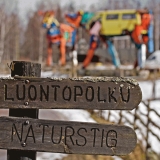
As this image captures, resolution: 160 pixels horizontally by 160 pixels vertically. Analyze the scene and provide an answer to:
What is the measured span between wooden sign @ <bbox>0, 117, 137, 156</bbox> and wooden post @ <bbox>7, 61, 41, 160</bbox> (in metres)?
0.09

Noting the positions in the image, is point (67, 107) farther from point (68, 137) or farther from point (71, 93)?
point (68, 137)

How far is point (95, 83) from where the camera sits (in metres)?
2.70

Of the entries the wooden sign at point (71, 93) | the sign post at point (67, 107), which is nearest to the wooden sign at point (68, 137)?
the sign post at point (67, 107)

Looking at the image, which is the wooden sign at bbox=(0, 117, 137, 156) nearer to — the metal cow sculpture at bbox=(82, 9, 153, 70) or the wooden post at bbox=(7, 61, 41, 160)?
the wooden post at bbox=(7, 61, 41, 160)

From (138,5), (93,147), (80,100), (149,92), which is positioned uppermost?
(138,5)

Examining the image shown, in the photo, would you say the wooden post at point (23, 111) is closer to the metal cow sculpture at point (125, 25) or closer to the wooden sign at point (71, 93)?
the wooden sign at point (71, 93)

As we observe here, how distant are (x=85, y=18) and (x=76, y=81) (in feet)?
61.4

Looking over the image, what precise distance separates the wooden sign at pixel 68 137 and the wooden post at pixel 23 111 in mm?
85

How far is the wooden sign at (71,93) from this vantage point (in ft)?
8.80

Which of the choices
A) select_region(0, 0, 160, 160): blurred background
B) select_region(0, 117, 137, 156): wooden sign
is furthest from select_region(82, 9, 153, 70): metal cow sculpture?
select_region(0, 117, 137, 156): wooden sign

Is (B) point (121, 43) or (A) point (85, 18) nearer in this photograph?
(A) point (85, 18)

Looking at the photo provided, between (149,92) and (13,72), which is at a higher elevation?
(13,72)

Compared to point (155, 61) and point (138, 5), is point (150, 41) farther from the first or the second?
point (138, 5)

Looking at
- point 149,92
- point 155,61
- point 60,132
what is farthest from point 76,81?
point 155,61
